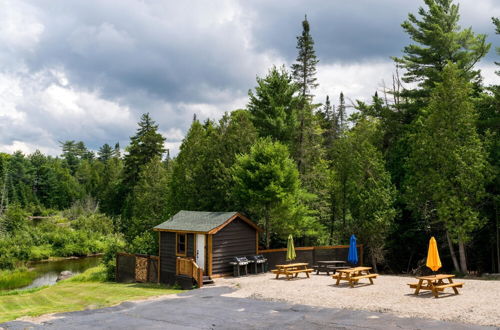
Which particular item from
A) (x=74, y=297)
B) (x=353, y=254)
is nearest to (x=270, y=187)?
(x=353, y=254)

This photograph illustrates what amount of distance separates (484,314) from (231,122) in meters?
22.1

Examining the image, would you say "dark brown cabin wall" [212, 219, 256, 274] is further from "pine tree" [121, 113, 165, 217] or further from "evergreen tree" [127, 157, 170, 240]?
"pine tree" [121, 113, 165, 217]

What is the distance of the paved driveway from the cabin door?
19.7 ft

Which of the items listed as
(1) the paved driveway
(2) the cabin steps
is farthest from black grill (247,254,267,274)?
(1) the paved driveway

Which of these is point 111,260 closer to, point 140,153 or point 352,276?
point 352,276

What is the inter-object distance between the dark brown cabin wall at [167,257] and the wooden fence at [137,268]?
560 mm

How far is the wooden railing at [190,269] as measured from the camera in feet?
67.3

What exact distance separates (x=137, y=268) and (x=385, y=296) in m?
15.3

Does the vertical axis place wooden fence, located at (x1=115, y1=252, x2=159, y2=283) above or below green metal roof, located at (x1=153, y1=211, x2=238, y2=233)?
below

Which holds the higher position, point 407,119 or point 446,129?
point 407,119

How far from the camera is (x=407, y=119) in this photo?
32.0 meters

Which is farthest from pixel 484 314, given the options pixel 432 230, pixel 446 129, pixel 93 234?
pixel 93 234

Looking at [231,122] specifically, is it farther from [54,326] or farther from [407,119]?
[54,326]

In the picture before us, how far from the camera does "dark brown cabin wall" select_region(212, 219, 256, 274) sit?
883 inches
